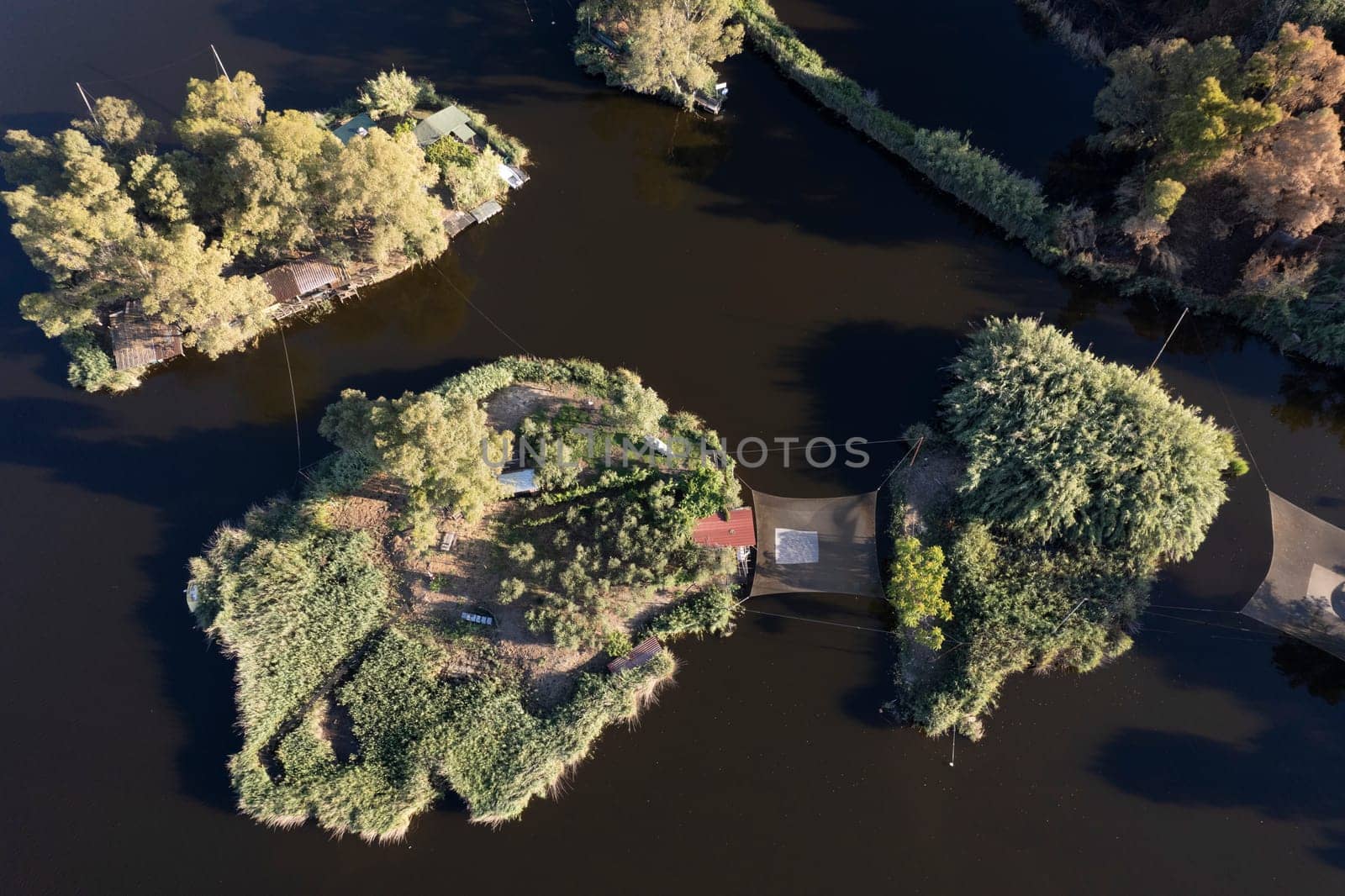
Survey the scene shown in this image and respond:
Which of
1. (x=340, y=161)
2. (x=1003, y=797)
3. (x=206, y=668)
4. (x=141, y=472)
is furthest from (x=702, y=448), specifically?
(x=141, y=472)

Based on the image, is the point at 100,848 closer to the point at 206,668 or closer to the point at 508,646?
the point at 206,668

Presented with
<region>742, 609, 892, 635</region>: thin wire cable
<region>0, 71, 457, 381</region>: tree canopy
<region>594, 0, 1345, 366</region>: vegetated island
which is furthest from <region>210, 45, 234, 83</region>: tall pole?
<region>742, 609, 892, 635</region>: thin wire cable

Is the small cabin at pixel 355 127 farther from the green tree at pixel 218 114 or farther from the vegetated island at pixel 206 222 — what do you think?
the green tree at pixel 218 114

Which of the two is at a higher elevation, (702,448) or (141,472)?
(702,448)

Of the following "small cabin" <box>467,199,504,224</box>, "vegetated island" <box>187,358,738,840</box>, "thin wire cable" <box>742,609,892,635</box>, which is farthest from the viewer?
"small cabin" <box>467,199,504,224</box>

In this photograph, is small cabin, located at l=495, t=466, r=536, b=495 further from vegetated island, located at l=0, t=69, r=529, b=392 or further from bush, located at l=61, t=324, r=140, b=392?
bush, located at l=61, t=324, r=140, b=392
